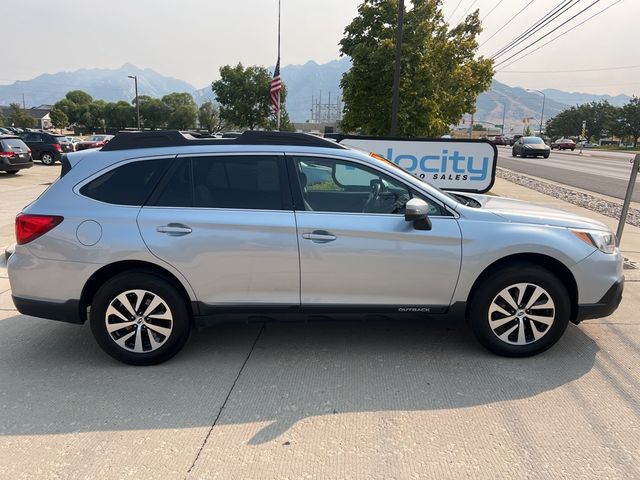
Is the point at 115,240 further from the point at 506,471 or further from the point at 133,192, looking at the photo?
the point at 506,471

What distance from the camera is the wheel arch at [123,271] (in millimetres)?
3643

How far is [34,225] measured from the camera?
11.8 feet

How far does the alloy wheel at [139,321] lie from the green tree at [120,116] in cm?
9614

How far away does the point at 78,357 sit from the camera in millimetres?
3912

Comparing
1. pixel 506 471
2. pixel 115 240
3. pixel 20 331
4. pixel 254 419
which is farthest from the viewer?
pixel 20 331

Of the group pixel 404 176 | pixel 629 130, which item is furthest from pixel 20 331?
pixel 629 130

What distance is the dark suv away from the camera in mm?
23844

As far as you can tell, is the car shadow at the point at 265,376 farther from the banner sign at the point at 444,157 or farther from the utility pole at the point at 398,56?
the utility pole at the point at 398,56

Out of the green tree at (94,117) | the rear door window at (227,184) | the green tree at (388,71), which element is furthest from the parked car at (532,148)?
the green tree at (94,117)

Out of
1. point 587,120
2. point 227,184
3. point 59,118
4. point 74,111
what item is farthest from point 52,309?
point 74,111

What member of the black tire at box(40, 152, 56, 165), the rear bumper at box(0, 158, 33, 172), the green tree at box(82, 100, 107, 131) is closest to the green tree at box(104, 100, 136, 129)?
the green tree at box(82, 100, 107, 131)

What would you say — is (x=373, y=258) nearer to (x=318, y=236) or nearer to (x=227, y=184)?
(x=318, y=236)

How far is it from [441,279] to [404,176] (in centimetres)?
84

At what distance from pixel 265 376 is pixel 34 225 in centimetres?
204
